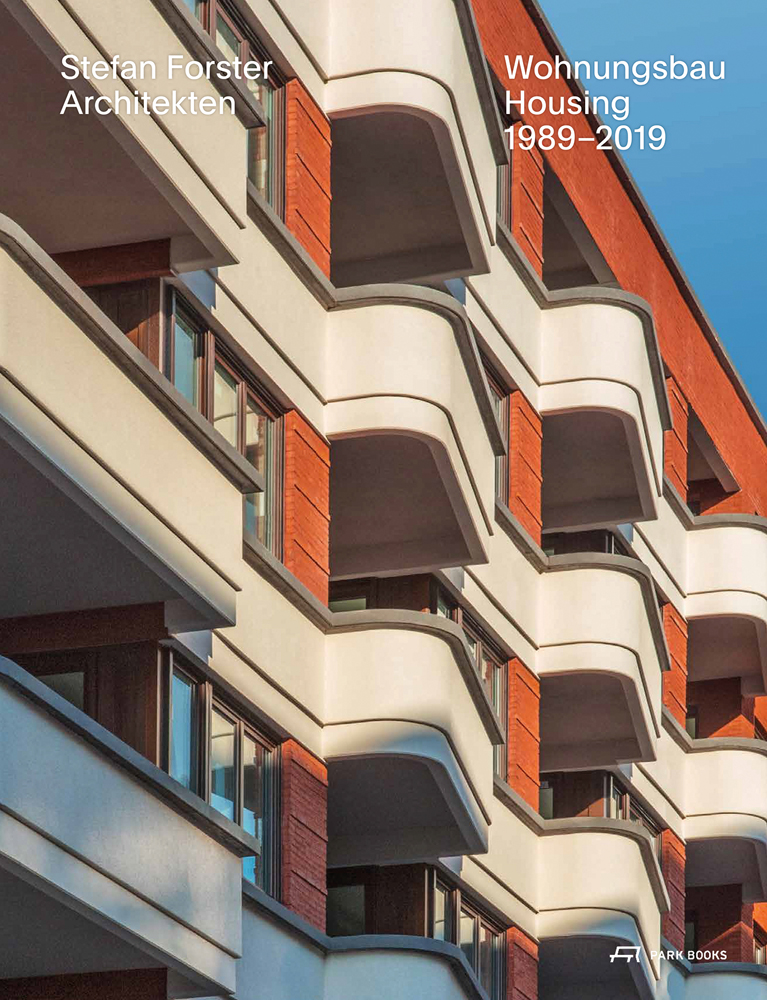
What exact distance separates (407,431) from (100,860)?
788cm

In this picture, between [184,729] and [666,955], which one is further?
[666,955]

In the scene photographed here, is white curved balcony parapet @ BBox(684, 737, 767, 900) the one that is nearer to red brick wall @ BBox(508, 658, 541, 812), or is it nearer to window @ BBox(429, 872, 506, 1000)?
red brick wall @ BBox(508, 658, 541, 812)

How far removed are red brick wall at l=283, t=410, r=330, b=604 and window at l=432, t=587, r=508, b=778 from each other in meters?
3.62

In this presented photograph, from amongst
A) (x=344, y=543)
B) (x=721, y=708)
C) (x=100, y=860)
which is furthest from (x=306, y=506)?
(x=721, y=708)

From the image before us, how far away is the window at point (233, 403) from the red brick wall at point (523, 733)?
21.8ft

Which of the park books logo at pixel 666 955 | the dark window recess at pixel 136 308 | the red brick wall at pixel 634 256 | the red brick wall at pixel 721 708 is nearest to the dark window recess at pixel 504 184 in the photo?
the red brick wall at pixel 634 256

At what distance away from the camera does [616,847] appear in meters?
26.2

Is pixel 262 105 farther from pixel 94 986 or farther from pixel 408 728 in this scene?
pixel 94 986

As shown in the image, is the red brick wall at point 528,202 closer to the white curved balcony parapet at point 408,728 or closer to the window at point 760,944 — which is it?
the white curved balcony parapet at point 408,728

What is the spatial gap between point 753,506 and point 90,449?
2677 cm

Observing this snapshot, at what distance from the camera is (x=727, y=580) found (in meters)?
34.3

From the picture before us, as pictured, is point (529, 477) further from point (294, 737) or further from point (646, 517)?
point (294, 737)

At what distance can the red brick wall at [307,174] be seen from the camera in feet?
68.3

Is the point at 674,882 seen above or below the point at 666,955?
above
